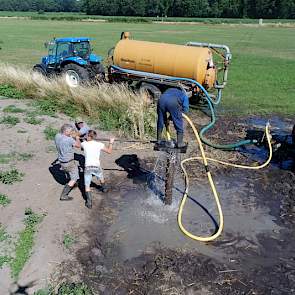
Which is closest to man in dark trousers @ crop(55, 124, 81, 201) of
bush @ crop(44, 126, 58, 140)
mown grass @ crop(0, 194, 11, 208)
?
mown grass @ crop(0, 194, 11, 208)

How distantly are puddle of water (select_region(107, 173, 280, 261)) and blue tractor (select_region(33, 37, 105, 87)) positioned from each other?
8.34 meters

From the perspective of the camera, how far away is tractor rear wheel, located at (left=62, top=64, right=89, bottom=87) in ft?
48.2

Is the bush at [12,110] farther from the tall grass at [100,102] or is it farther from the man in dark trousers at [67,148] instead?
the man in dark trousers at [67,148]

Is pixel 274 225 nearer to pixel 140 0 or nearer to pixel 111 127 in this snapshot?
pixel 111 127

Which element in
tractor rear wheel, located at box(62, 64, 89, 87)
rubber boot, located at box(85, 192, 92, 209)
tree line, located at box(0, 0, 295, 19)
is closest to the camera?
rubber boot, located at box(85, 192, 92, 209)

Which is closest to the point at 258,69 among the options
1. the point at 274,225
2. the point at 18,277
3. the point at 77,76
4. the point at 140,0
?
the point at 77,76

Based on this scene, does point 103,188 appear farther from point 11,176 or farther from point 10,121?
point 10,121

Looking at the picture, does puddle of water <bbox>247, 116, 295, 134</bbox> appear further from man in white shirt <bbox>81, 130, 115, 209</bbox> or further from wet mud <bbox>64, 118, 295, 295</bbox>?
man in white shirt <bbox>81, 130, 115, 209</bbox>

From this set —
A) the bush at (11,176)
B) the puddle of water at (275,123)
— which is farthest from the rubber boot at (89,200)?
the puddle of water at (275,123)

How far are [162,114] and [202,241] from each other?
2.50m

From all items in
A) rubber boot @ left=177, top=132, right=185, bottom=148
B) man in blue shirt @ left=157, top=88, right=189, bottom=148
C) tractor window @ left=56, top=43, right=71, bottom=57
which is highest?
man in blue shirt @ left=157, top=88, right=189, bottom=148

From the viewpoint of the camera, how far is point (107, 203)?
281 inches

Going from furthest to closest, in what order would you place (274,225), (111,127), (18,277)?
(111,127) < (274,225) < (18,277)

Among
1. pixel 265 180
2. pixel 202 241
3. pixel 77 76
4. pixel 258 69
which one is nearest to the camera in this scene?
pixel 202 241
